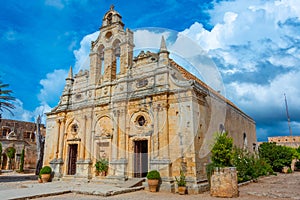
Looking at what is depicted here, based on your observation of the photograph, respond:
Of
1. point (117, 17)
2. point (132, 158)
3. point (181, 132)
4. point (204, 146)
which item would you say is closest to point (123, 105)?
point (132, 158)

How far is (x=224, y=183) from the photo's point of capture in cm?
1009

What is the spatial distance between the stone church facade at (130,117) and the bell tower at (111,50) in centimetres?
7

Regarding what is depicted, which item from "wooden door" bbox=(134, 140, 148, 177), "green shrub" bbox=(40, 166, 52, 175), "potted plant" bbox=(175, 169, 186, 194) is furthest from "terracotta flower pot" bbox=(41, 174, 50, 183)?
"potted plant" bbox=(175, 169, 186, 194)

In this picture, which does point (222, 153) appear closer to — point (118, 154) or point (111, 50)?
point (118, 154)

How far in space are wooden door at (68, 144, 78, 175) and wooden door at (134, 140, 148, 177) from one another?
19.1 feet

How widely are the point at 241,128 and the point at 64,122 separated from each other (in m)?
16.5

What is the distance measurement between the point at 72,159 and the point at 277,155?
22.9 meters

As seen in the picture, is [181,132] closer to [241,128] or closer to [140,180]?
[140,180]

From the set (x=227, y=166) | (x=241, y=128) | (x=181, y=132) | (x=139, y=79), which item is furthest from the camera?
(x=241, y=128)

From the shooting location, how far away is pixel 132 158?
14.0 meters

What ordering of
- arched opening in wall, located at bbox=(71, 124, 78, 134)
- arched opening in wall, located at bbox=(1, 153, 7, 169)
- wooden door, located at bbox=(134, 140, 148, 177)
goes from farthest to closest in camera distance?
arched opening in wall, located at bbox=(1, 153, 7, 169), arched opening in wall, located at bbox=(71, 124, 78, 134), wooden door, located at bbox=(134, 140, 148, 177)

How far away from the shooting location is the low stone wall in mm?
9984

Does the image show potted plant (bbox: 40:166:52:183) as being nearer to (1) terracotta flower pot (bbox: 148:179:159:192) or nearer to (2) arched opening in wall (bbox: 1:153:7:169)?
(1) terracotta flower pot (bbox: 148:179:159:192)

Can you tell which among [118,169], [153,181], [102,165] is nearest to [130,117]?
[118,169]
